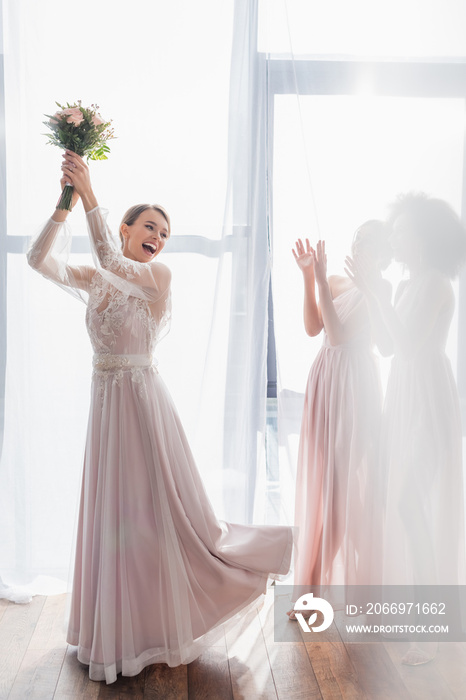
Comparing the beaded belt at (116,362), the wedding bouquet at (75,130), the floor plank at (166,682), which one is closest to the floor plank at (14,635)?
the floor plank at (166,682)

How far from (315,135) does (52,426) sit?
5.14 ft

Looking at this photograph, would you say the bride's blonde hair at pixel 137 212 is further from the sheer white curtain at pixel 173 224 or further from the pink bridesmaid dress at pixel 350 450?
the pink bridesmaid dress at pixel 350 450

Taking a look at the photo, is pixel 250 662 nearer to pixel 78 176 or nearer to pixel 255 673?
pixel 255 673

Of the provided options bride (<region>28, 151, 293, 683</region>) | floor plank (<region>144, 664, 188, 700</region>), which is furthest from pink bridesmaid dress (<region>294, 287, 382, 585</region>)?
floor plank (<region>144, 664, 188, 700</region>)

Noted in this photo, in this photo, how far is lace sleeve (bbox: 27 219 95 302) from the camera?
2.02 m

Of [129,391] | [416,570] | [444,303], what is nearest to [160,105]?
[129,391]

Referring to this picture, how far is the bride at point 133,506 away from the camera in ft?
6.46

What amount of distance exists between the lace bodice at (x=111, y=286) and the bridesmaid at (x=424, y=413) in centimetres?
75

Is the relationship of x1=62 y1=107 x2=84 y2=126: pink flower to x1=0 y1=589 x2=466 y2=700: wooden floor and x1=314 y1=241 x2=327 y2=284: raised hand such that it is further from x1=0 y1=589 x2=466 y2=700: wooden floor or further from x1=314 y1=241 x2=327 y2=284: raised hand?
x1=0 y1=589 x2=466 y2=700: wooden floor

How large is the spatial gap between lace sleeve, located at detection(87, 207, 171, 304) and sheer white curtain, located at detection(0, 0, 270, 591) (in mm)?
569

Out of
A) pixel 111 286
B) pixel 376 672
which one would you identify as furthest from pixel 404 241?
pixel 376 672

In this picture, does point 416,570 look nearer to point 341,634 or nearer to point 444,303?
point 341,634

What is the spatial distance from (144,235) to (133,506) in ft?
2.94

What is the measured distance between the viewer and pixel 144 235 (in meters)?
2.13
